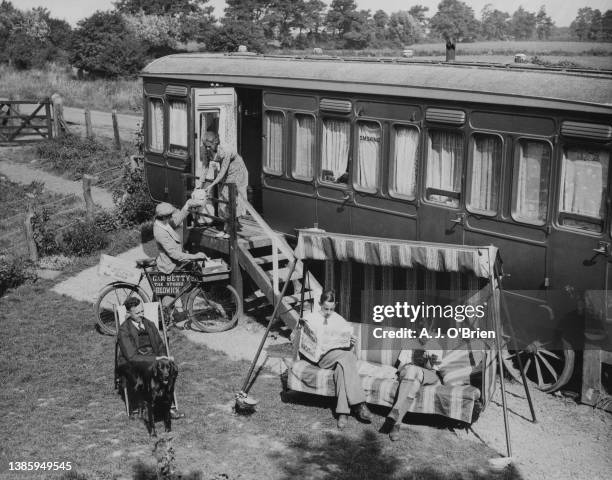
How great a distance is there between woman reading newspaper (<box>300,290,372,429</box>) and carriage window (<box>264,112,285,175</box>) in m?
4.11

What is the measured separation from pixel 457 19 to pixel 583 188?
17.2m

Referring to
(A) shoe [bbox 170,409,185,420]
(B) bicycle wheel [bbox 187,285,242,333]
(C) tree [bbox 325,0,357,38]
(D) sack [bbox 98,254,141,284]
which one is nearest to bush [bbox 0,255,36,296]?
(D) sack [bbox 98,254,141,284]

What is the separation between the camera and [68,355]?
11203mm

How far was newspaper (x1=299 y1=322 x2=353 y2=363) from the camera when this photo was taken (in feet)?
30.9

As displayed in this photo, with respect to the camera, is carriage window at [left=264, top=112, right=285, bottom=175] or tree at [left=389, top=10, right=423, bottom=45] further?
tree at [left=389, top=10, right=423, bottom=45]

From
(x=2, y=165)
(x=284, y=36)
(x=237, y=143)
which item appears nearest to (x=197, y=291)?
(x=237, y=143)

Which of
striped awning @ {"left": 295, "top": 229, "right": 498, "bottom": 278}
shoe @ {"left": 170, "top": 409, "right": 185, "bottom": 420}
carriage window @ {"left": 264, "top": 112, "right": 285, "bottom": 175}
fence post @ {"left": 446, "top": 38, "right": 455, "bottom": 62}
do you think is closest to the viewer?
striped awning @ {"left": 295, "top": 229, "right": 498, "bottom": 278}

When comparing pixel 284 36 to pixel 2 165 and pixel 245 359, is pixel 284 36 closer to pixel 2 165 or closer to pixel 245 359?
pixel 2 165

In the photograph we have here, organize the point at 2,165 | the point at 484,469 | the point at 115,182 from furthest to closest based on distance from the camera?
the point at 2,165 → the point at 115,182 → the point at 484,469

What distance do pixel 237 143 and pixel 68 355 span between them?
191 inches

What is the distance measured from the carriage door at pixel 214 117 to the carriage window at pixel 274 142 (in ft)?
1.97

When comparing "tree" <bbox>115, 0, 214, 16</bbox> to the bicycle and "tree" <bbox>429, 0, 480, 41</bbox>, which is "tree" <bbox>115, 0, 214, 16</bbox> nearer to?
"tree" <bbox>429, 0, 480, 41</bbox>

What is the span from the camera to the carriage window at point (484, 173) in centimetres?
1018

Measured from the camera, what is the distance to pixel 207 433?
8852mm
